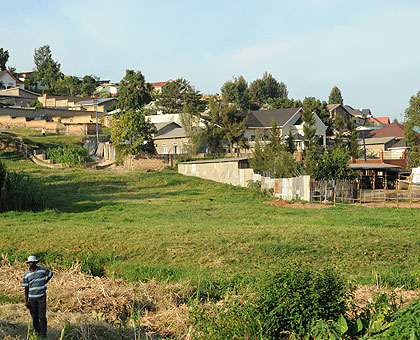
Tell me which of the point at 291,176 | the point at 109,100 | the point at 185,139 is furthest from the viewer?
the point at 109,100

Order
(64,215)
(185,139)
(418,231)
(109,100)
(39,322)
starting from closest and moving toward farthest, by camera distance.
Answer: (39,322), (418,231), (64,215), (185,139), (109,100)

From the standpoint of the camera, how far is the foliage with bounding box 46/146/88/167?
4941 cm

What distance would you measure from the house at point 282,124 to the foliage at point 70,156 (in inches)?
880

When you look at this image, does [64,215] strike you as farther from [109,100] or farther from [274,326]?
[109,100]

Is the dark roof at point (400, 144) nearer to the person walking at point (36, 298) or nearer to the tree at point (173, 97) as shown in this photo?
the tree at point (173, 97)

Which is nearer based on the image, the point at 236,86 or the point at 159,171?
the point at 159,171

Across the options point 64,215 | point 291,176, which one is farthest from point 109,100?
point 64,215

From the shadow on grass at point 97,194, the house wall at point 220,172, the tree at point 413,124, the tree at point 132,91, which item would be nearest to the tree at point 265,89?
the tree at point 132,91

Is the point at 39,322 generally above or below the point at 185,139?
below

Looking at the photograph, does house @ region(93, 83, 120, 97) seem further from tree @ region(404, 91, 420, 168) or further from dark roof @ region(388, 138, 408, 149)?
tree @ region(404, 91, 420, 168)

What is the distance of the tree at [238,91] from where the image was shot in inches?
4080

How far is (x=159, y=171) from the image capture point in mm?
48688

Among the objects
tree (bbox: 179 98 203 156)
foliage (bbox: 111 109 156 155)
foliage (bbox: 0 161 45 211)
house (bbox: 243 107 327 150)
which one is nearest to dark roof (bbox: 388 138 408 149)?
house (bbox: 243 107 327 150)

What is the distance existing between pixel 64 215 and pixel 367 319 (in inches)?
813
